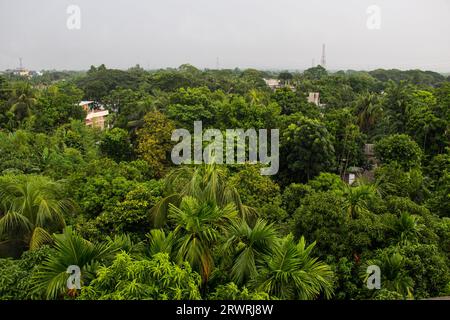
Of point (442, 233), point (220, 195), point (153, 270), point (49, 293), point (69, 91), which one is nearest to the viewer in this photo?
point (153, 270)

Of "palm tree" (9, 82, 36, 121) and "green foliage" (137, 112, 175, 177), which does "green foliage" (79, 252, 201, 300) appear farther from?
"palm tree" (9, 82, 36, 121)

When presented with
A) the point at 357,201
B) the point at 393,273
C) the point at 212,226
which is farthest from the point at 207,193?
the point at 357,201

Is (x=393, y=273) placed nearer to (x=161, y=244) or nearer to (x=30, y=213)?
(x=161, y=244)

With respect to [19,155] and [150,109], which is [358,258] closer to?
[19,155]

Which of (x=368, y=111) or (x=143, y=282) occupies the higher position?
(x=368, y=111)

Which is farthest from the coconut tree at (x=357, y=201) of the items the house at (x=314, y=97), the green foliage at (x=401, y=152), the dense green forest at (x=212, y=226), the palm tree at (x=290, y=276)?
the house at (x=314, y=97)

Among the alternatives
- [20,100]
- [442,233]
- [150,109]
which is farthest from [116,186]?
[20,100]

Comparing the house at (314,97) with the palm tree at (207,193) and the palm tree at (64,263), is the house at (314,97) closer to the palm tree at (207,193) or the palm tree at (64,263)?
the palm tree at (207,193)
